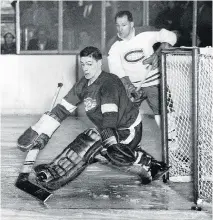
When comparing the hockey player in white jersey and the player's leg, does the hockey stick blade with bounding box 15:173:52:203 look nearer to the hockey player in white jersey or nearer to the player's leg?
the player's leg

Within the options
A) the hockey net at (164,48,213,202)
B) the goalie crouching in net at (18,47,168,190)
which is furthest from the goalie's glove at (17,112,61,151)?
the hockey net at (164,48,213,202)

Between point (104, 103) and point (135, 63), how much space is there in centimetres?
200

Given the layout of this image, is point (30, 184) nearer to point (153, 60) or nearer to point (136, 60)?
point (153, 60)

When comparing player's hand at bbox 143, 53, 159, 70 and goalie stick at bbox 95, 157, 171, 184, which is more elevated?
player's hand at bbox 143, 53, 159, 70

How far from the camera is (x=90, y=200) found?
15.9ft

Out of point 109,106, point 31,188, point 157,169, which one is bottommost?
point 31,188

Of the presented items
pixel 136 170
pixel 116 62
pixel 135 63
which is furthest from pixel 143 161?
pixel 135 63

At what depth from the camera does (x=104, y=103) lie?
4.77 meters

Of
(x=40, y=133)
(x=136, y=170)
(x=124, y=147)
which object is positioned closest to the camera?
(x=124, y=147)

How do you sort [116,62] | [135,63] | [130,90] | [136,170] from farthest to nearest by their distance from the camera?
[135,63] < [116,62] < [130,90] < [136,170]

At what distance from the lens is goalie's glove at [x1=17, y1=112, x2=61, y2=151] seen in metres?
5.06

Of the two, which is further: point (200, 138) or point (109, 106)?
point (200, 138)

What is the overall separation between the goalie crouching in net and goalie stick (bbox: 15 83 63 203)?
0.20 feet

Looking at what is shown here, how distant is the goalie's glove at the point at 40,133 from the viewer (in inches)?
199
